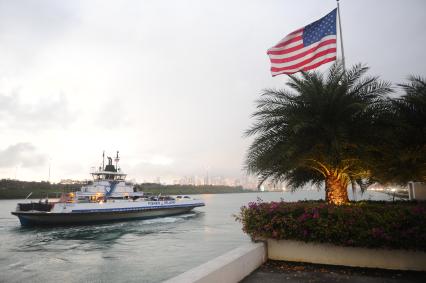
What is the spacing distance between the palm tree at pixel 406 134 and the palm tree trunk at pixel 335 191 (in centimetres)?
158

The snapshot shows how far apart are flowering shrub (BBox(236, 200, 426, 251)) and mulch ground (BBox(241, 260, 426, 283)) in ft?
1.84

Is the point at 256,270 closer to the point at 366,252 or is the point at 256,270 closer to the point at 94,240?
the point at 366,252

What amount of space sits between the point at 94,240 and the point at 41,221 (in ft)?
32.1

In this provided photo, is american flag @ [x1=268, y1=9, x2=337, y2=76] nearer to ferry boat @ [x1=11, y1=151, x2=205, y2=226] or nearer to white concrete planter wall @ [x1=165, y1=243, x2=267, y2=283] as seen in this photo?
white concrete planter wall @ [x1=165, y1=243, x2=267, y2=283]

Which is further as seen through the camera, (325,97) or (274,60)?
(274,60)

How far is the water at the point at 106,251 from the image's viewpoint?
15.6 m

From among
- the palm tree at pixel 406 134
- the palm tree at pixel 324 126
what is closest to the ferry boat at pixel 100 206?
the palm tree at pixel 324 126

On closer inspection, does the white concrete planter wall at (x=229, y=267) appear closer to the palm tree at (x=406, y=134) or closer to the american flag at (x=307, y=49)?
the palm tree at (x=406, y=134)

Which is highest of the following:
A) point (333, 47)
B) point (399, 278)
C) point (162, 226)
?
point (333, 47)

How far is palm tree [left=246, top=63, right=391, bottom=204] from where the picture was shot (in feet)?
31.7

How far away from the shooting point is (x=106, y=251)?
21.7 meters

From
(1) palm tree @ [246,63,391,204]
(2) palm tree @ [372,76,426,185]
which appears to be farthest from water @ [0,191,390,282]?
(2) palm tree @ [372,76,426,185]

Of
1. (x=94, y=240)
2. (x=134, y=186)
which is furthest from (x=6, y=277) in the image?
(x=134, y=186)

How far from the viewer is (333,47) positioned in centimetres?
1148
